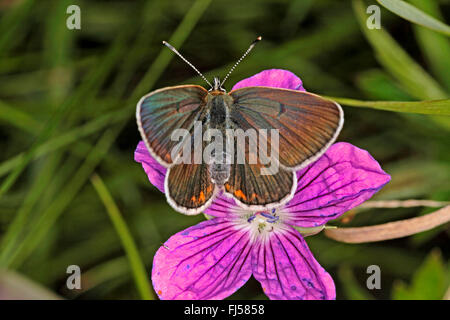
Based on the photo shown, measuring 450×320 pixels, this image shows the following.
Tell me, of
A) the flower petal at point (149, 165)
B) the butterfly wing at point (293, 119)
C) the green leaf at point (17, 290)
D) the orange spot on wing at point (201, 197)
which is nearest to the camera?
the butterfly wing at point (293, 119)

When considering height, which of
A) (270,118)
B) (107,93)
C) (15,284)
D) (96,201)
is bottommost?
(15,284)

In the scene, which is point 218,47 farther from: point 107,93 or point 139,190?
point 139,190

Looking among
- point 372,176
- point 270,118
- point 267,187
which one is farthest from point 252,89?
point 372,176

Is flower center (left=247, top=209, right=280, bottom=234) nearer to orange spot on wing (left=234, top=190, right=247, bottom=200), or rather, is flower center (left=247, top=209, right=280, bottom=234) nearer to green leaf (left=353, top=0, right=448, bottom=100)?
orange spot on wing (left=234, top=190, right=247, bottom=200)

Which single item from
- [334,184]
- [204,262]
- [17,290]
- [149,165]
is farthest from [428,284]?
[17,290]

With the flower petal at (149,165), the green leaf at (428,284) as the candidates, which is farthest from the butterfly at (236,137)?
the green leaf at (428,284)

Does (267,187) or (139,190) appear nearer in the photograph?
(267,187)

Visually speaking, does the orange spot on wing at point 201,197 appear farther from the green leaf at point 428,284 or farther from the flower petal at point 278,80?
the green leaf at point 428,284
